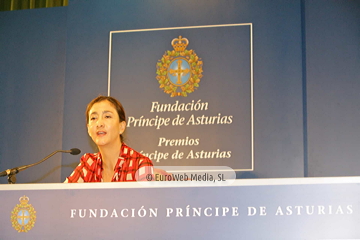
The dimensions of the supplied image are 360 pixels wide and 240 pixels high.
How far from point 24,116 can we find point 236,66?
2163 millimetres

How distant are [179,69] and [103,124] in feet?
4.82

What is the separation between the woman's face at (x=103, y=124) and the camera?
2.79m

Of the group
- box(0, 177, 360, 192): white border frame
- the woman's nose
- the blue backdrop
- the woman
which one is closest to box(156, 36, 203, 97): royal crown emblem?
the blue backdrop

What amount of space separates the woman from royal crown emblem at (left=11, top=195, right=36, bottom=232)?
2.65 ft

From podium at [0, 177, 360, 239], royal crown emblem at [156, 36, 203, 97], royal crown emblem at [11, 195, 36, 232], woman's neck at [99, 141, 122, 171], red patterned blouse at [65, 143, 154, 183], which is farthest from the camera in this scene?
royal crown emblem at [156, 36, 203, 97]

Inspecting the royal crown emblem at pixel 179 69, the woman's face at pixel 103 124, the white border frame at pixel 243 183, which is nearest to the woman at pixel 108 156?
the woman's face at pixel 103 124

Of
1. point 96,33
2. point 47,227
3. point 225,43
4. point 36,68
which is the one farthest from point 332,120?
point 36,68

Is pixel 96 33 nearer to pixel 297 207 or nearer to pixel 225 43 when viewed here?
pixel 225 43

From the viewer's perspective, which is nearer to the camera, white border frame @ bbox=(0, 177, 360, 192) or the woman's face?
white border frame @ bbox=(0, 177, 360, 192)

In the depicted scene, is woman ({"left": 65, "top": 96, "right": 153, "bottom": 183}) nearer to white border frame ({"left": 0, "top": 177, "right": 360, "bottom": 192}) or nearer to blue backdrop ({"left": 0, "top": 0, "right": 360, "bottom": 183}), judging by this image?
white border frame ({"left": 0, "top": 177, "right": 360, "bottom": 192})

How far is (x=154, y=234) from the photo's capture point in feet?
6.05

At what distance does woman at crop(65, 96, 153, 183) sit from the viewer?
2789mm

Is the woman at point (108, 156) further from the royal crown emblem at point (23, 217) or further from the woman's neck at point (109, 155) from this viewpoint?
the royal crown emblem at point (23, 217)

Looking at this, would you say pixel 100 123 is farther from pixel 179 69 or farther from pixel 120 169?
pixel 179 69
